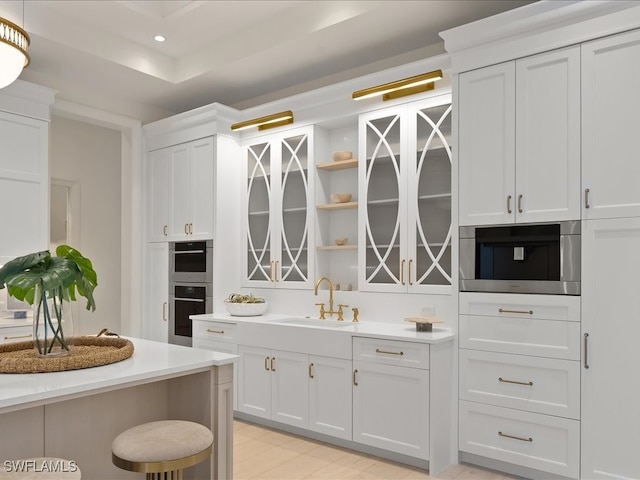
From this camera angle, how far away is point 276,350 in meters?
3.73

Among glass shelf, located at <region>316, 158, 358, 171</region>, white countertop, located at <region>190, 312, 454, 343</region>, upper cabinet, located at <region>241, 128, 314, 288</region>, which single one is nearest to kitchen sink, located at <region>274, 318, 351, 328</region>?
white countertop, located at <region>190, 312, 454, 343</region>

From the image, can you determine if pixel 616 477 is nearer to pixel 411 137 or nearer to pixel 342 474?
pixel 342 474

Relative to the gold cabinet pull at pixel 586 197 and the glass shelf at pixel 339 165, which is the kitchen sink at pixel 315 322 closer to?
the glass shelf at pixel 339 165

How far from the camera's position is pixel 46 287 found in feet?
6.07

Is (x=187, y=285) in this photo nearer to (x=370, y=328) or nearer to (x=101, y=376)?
(x=370, y=328)

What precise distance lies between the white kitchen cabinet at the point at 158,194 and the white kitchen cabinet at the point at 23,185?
1058 mm

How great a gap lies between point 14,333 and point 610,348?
3889mm

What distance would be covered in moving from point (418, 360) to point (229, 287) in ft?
6.79

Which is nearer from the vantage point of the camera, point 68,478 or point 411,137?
point 68,478

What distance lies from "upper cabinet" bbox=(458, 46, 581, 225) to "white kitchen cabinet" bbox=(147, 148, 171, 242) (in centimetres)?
295

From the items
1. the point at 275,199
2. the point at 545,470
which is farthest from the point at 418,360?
the point at 275,199

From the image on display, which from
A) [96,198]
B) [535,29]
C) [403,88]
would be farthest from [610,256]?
[96,198]

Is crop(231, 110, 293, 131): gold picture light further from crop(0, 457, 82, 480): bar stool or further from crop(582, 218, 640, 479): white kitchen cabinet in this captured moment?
crop(0, 457, 82, 480): bar stool

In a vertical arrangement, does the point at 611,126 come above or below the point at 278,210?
above
